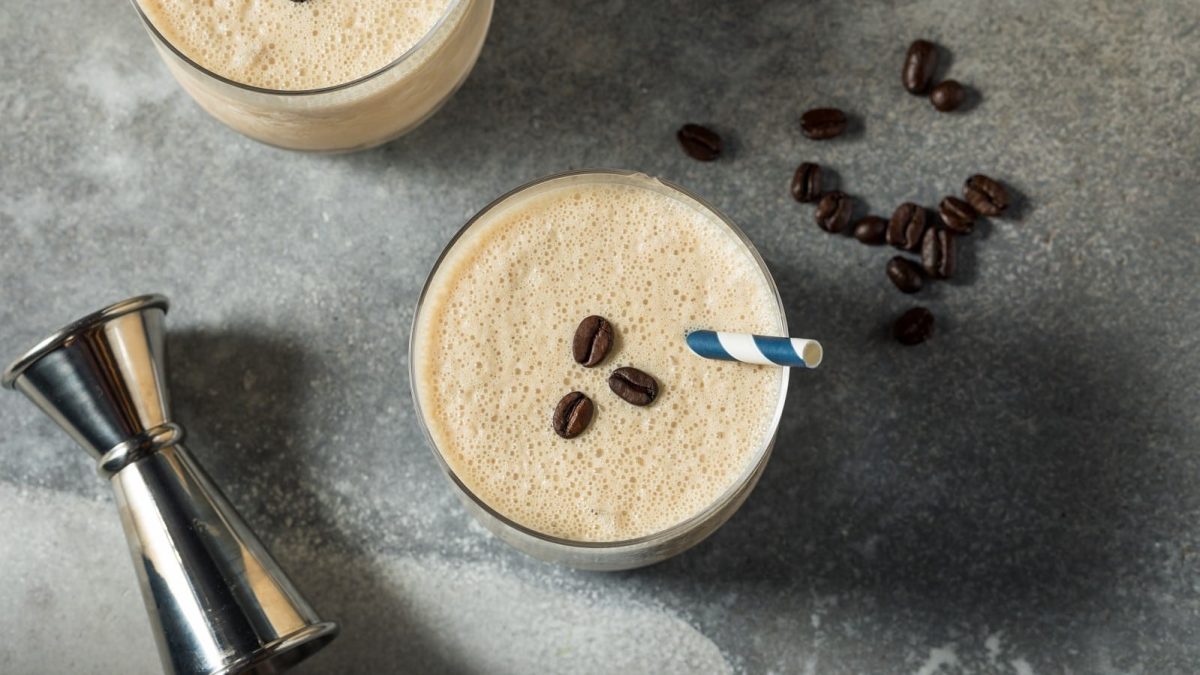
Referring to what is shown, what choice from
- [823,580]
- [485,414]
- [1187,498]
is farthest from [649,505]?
[1187,498]

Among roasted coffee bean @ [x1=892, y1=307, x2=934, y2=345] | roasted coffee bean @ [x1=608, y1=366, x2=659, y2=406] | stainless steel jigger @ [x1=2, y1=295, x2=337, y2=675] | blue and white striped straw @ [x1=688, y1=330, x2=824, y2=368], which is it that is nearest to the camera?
blue and white striped straw @ [x1=688, y1=330, x2=824, y2=368]

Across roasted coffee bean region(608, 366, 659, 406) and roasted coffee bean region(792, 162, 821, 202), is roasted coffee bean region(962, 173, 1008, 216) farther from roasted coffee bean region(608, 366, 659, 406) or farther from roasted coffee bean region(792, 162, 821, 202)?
roasted coffee bean region(608, 366, 659, 406)

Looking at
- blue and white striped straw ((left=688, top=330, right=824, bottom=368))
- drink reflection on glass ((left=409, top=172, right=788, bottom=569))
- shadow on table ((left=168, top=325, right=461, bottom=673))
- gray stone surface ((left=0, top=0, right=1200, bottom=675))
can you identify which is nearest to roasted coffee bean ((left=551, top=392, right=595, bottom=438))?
drink reflection on glass ((left=409, top=172, right=788, bottom=569))

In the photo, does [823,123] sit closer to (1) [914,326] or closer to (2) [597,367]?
(1) [914,326]

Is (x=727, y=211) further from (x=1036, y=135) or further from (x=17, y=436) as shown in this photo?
(x=17, y=436)

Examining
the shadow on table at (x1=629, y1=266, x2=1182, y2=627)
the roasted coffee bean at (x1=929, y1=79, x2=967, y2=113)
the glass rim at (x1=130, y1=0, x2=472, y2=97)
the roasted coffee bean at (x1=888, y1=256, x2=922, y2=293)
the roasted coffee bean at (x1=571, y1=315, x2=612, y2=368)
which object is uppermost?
the glass rim at (x1=130, y1=0, x2=472, y2=97)

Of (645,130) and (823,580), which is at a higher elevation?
(645,130)

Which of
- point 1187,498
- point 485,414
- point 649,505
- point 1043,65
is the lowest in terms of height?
point 1187,498
